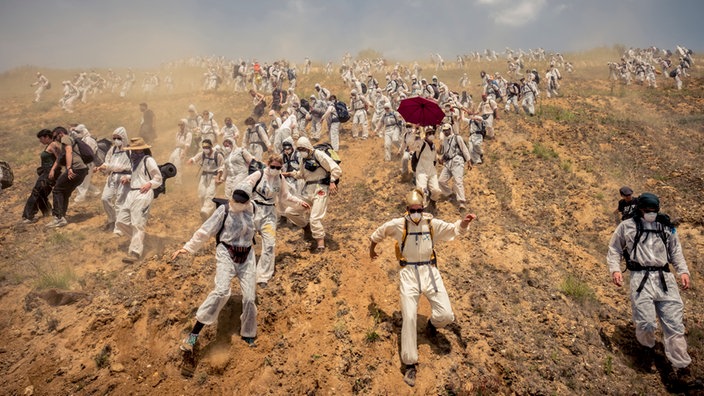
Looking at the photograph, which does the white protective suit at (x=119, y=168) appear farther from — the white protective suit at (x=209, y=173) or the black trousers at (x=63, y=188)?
the white protective suit at (x=209, y=173)

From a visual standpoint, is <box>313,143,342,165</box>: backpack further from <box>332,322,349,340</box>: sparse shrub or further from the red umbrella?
<box>332,322,349,340</box>: sparse shrub

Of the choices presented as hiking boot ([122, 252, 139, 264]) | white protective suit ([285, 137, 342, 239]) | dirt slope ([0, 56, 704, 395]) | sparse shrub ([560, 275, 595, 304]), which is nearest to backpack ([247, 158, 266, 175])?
white protective suit ([285, 137, 342, 239])

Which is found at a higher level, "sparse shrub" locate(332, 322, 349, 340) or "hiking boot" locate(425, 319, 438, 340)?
"hiking boot" locate(425, 319, 438, 340)

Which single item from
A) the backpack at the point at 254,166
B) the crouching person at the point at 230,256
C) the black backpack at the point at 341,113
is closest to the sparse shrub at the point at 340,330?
the crouching person at the point at 230,256

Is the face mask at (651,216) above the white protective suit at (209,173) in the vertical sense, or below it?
above

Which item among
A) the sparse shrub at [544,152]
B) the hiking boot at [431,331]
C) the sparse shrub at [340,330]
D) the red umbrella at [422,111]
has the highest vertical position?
the red umbrella at [422,111]

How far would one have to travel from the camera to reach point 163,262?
7008 mm

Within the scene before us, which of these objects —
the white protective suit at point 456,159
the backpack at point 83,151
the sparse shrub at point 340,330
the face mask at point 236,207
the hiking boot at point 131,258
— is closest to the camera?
the face mask at point 236,207

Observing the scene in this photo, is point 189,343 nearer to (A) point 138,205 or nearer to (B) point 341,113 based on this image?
(A) point 138,205

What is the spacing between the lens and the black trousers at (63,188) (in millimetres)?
8758

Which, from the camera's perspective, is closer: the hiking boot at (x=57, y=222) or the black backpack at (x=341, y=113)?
the hiking boot at (x=57, y=222)

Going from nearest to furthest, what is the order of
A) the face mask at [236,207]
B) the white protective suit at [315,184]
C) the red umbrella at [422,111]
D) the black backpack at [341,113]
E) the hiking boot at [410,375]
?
the hiking boot at [410,375] → the face mask at [236,207] → the white protective suit at [315,184] → the red umbrella at [422,111] → the black backpack at [341,113]

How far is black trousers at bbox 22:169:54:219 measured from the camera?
9.27 metres

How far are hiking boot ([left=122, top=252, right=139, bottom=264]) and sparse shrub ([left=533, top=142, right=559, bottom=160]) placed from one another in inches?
505
